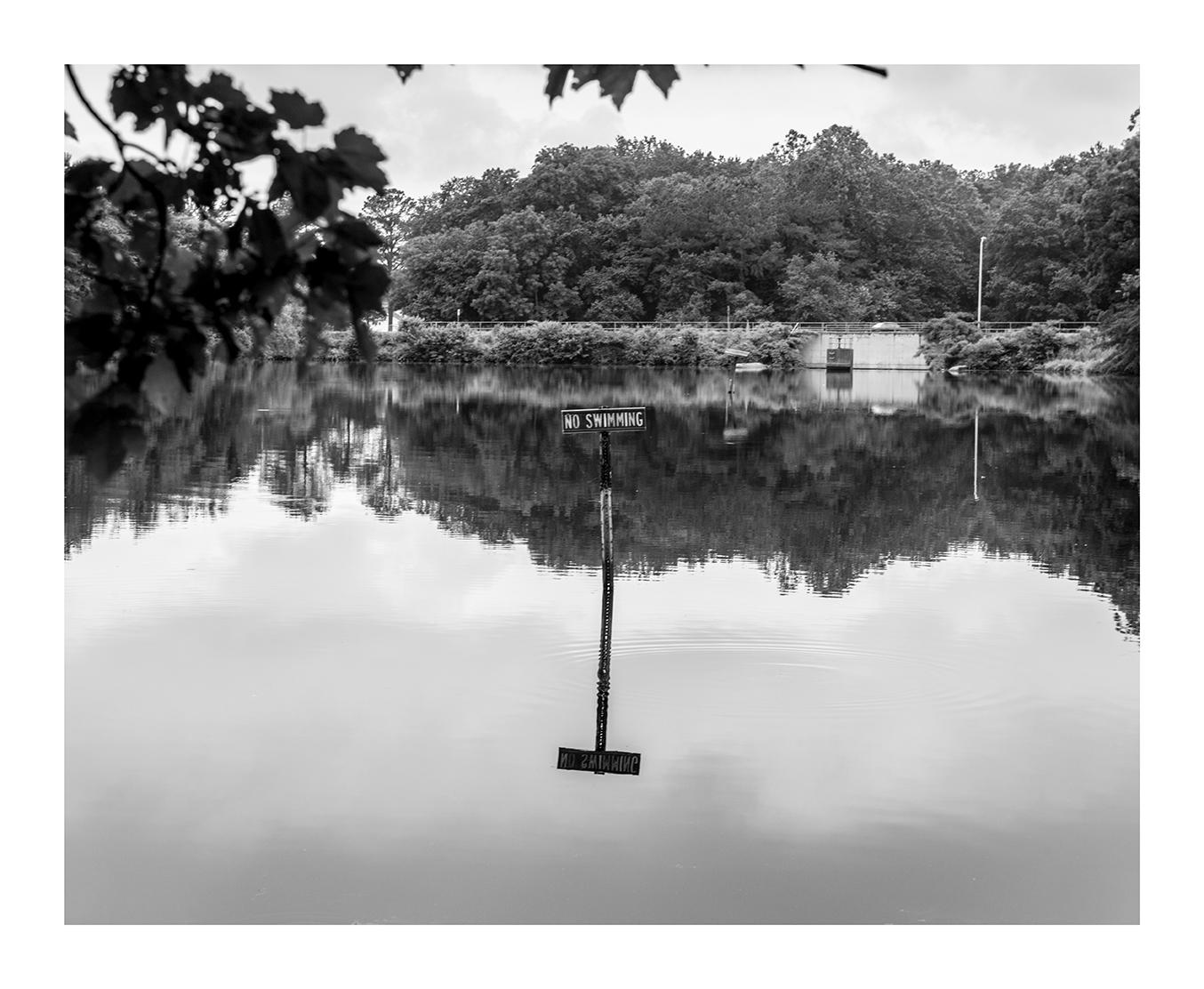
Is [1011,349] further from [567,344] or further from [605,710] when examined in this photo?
[605,710]

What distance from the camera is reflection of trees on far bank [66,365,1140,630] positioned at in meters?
10.4

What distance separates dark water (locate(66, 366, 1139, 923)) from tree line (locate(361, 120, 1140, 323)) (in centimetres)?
1751

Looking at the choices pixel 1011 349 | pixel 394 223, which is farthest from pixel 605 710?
pixel 1011 349

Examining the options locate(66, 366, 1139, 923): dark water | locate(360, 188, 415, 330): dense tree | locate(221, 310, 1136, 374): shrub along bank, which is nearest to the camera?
locate(66, 366, 1139, 923): dark water

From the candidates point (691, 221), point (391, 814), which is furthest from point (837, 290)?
point (391, 814)

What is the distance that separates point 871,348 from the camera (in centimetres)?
4544

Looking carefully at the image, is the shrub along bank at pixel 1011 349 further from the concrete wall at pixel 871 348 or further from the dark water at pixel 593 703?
the dark water at pixel 593 703

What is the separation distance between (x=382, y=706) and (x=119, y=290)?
13.3 ft

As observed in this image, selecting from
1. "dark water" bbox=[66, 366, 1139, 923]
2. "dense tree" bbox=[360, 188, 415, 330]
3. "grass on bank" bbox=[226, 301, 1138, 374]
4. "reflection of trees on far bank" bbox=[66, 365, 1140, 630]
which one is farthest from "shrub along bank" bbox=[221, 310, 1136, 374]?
"dark water" bbox=[66, 366, 1139, 923]

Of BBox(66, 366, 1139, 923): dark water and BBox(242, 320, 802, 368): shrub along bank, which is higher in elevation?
BBox(242, 320, 802, 368): shrub along bank

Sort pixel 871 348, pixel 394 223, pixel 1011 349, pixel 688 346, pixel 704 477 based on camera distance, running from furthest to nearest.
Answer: pixel 871 348 → pixel 688 346 → pixel 1011 349 → pixel 394 223 → pixel 704 477

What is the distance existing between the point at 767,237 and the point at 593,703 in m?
36.2

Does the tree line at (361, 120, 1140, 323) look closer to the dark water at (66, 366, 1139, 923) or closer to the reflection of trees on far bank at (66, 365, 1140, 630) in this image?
the reflection of trees on far bank at (66, 365, 1140, 630)
